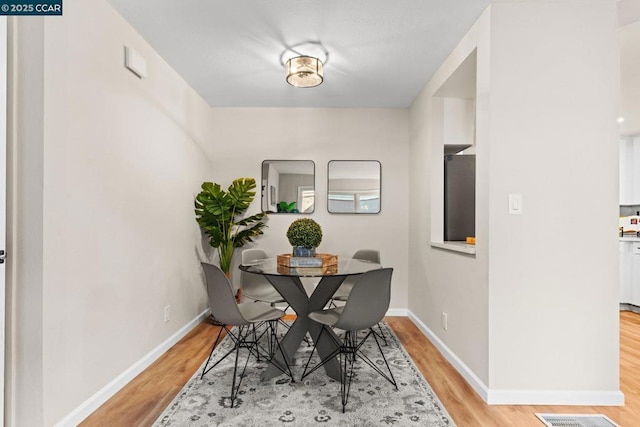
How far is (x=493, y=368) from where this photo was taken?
216 cm

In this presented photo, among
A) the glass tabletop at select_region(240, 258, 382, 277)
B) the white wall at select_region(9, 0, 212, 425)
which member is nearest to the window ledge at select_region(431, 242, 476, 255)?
the glass tabletop at select_region(240, 258, 382, 277)

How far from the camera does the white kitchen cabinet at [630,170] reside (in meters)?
4.95

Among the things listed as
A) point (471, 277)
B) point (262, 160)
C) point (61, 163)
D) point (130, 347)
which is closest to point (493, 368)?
point (471, 277)

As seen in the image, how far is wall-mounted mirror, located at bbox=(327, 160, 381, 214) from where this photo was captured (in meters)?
4.16

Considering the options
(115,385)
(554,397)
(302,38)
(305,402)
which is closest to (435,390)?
(554,397)

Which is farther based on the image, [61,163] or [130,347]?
[130,347]

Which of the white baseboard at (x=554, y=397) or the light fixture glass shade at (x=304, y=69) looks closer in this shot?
the white baseboard at (x=554, y=397)

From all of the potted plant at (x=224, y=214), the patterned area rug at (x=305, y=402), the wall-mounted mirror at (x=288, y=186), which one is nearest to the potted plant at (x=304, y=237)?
the patterned area rug at (x=305, y=402)

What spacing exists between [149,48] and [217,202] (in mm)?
1501

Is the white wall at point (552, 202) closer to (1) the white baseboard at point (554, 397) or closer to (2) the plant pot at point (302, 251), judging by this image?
(1) the white baseboard at point (554, 397)

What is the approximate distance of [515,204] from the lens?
2164mm

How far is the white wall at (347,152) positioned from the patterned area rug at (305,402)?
1713mm

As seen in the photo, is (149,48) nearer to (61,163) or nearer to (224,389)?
(61,163)

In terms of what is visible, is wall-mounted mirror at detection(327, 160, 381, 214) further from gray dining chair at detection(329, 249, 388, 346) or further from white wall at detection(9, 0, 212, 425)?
white wall at detection(9, 0, 212, 425)
